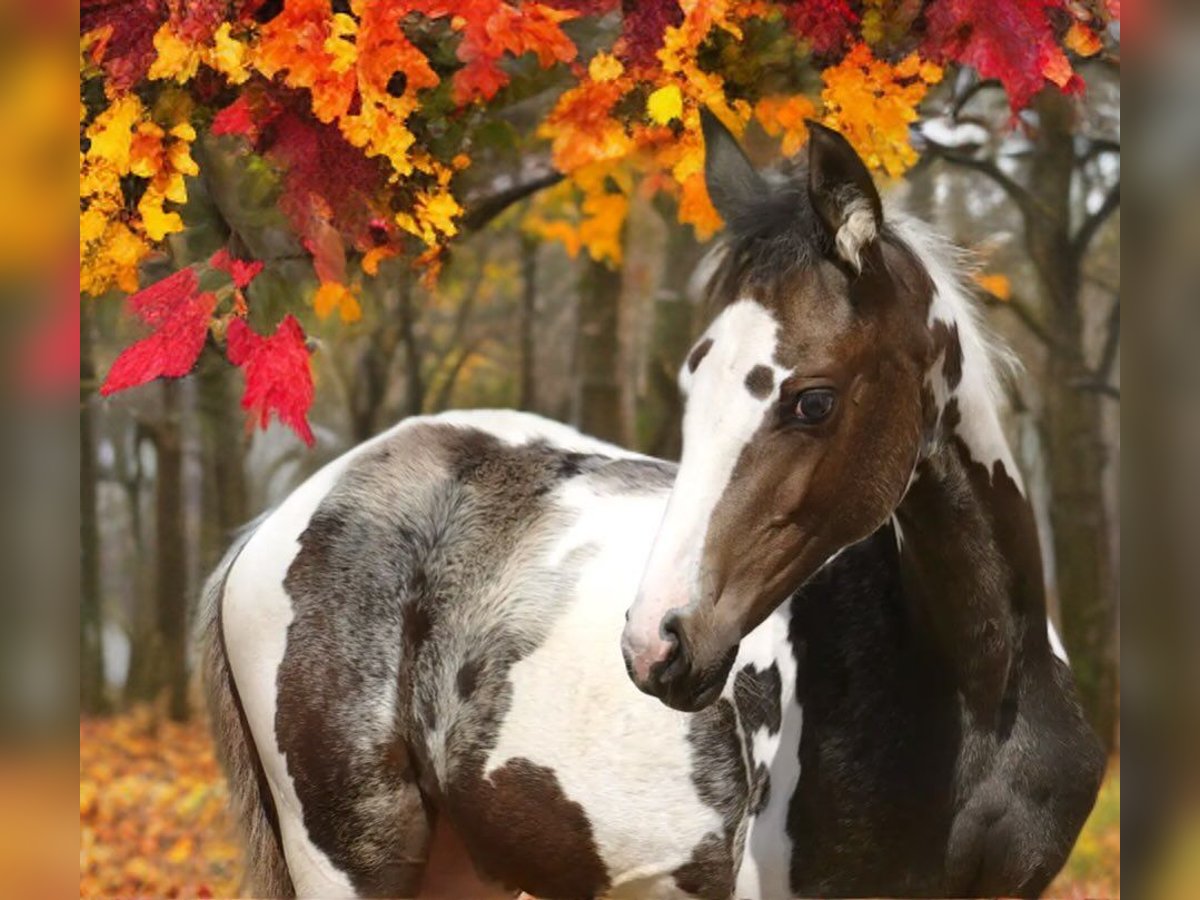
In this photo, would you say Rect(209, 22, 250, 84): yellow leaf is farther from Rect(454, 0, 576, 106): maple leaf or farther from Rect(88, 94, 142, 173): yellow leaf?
Rect(454, 0, 576, 106): maple leaf

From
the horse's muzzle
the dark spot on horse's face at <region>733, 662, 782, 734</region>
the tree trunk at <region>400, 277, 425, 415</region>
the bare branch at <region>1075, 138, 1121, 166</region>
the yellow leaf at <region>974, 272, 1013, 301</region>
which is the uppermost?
the bare branch at <region>1075, 138, 1121, 166</region>

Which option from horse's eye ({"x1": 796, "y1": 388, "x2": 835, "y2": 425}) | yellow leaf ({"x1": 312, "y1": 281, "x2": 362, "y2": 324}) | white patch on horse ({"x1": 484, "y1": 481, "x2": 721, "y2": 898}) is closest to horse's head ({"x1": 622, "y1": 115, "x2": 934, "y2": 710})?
horse's eye ({"x1": 796, "y1": 388, "x2": 835, "y2": 425})

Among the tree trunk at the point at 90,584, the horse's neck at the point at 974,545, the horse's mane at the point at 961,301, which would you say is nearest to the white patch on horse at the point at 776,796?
the horse's neck at the point at 974,545

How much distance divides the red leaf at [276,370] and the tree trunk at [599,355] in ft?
2.83

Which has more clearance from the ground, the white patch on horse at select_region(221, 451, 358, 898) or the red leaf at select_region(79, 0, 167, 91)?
the red leaf at select_region(79, 0, 167, 91)

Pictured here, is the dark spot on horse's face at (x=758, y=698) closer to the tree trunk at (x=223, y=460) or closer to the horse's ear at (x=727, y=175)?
the horse's ear at (x=727, y=175)

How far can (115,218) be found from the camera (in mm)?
3016

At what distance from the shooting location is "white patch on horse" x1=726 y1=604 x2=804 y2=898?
2.19 metres

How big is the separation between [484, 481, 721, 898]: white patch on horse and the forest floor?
48.2 inches

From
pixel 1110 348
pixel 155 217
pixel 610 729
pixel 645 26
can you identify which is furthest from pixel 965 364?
pixel 155 217

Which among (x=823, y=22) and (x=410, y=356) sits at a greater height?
(x=823, y=22)

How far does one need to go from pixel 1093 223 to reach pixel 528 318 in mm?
1585

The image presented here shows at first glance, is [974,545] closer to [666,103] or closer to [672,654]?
[672,654]

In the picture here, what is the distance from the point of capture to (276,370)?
10.2 feet
